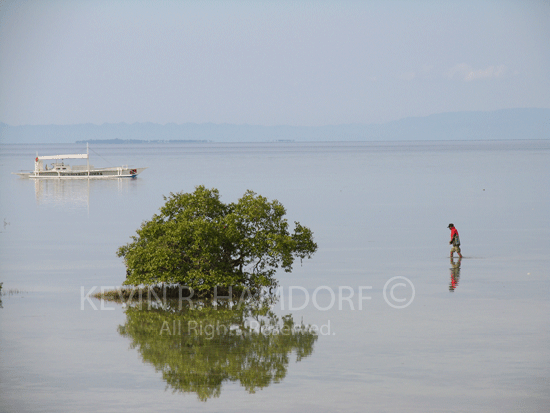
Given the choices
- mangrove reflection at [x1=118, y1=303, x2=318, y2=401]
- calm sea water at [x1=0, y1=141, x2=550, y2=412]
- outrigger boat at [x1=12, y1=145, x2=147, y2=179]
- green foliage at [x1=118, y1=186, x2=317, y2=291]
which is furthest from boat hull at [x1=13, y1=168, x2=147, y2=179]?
mangrove reflection at [x1=118, y1=303, x2=318, y2=401]

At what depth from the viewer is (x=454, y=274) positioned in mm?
33781

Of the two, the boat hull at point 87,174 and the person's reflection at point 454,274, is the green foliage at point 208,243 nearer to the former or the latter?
the person's reflection at point 454,274

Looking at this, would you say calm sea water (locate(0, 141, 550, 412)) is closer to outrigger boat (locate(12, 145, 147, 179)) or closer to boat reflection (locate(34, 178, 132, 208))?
boat reflection (locate(34, 178, 132, 208))

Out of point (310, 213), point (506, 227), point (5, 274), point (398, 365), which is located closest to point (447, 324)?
point (398, 365)

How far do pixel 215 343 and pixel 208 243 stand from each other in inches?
226

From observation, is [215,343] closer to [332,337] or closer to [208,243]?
[332,337]

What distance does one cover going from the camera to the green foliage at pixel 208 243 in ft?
92.4

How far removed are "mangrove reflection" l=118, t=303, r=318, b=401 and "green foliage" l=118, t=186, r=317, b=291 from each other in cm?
117

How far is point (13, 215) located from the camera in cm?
6912

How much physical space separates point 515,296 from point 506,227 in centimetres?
2460

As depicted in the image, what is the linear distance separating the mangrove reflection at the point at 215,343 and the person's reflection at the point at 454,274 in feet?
24.6

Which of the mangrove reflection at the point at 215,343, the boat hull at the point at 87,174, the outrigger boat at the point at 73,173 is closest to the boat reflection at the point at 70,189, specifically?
the boat hull at the point at 87,174

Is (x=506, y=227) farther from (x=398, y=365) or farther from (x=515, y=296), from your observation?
(x=398, y=365)

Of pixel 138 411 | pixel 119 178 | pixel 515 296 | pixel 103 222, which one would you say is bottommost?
pixel 138 411
